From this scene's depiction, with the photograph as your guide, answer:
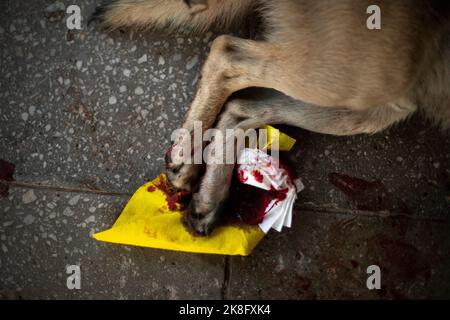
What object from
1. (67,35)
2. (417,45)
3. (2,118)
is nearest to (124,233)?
(2,118)

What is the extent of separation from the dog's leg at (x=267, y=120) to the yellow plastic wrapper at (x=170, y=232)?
0.06 m

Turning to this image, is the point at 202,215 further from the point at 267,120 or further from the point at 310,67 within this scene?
the point at 310,67

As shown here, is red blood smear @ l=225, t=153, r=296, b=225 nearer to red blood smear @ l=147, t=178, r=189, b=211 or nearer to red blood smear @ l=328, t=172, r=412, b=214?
red blood smear @ l=147, t=178, r=189, b=211

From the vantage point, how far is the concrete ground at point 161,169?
210cm

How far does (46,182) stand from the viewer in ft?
7.03

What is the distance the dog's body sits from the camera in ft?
5.09

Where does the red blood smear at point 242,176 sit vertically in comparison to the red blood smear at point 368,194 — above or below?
above

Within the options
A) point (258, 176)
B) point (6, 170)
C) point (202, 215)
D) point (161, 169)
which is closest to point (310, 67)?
point (258, 176)

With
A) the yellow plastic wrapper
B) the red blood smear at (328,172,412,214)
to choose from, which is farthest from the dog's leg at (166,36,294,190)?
the red blood smear at (328,172,412,214)

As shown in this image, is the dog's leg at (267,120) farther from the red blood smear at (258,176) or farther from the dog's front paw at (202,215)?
the red blood smear at (258,176)

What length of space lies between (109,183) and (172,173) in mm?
455

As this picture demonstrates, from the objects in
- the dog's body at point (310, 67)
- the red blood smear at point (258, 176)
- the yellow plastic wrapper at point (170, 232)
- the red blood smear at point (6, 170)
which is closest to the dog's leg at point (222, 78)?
the dog's body at point (310, 67)

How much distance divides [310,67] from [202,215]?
0.79 meters

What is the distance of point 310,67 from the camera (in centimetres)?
163
